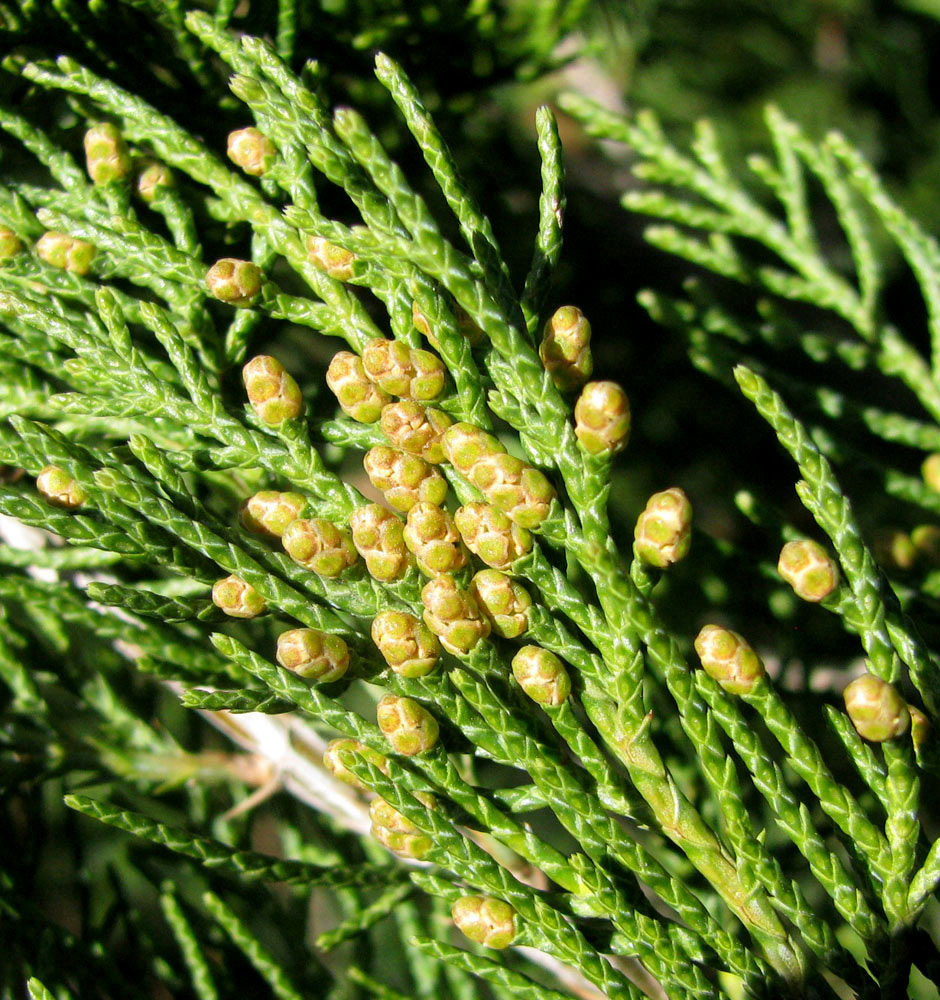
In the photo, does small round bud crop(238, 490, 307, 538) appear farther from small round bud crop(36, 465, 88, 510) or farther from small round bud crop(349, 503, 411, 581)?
small round bud crop(36, 465, 88, 510)

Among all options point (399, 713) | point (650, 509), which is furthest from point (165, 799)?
point (650, 509)

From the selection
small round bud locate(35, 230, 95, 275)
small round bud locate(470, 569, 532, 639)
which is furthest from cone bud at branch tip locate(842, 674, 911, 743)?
small round bud locate(35, 230, 95, 275)

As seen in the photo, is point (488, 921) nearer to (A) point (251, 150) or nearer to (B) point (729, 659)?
(B) point (729, 659)

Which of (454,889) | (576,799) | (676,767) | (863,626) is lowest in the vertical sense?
(676,767)

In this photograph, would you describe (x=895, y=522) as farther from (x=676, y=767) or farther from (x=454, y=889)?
(x=454, y=889)

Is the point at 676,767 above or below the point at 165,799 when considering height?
above
